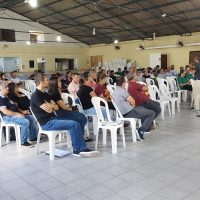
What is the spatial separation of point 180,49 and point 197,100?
6.94 metres

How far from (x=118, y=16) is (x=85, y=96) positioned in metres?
8.91

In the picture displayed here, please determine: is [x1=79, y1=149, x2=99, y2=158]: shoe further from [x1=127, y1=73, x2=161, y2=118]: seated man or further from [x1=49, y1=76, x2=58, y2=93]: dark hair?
[x1=127, y1=73, x2=161, y2=118]: seated man

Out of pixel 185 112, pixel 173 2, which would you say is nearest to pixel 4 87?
pixel 185 112

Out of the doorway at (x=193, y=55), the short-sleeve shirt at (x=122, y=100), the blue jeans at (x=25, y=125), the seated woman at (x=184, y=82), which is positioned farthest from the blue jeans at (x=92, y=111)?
the doorway at (x=193, y=55)

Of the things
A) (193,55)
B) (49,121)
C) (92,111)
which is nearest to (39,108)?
(49,121)

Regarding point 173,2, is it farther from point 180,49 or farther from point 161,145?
point 161,145

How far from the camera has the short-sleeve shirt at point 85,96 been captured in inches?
178

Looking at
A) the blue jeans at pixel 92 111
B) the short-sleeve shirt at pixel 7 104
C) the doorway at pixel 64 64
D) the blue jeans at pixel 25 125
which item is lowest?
the blue jeans at pixel 25 125

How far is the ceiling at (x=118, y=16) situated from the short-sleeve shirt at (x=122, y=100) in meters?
6.18

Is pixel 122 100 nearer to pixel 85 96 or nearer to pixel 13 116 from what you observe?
pixel 85 96

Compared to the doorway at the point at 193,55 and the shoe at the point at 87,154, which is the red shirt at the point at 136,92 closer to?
the shoe at the point at 87,154

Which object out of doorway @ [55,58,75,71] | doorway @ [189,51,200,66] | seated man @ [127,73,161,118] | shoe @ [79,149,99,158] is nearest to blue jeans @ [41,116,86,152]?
shoe @ [79,149,99,158]

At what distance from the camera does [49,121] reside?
11.9 feet

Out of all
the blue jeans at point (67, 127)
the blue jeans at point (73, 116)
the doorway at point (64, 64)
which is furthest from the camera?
the doorway at point (64, 64)
